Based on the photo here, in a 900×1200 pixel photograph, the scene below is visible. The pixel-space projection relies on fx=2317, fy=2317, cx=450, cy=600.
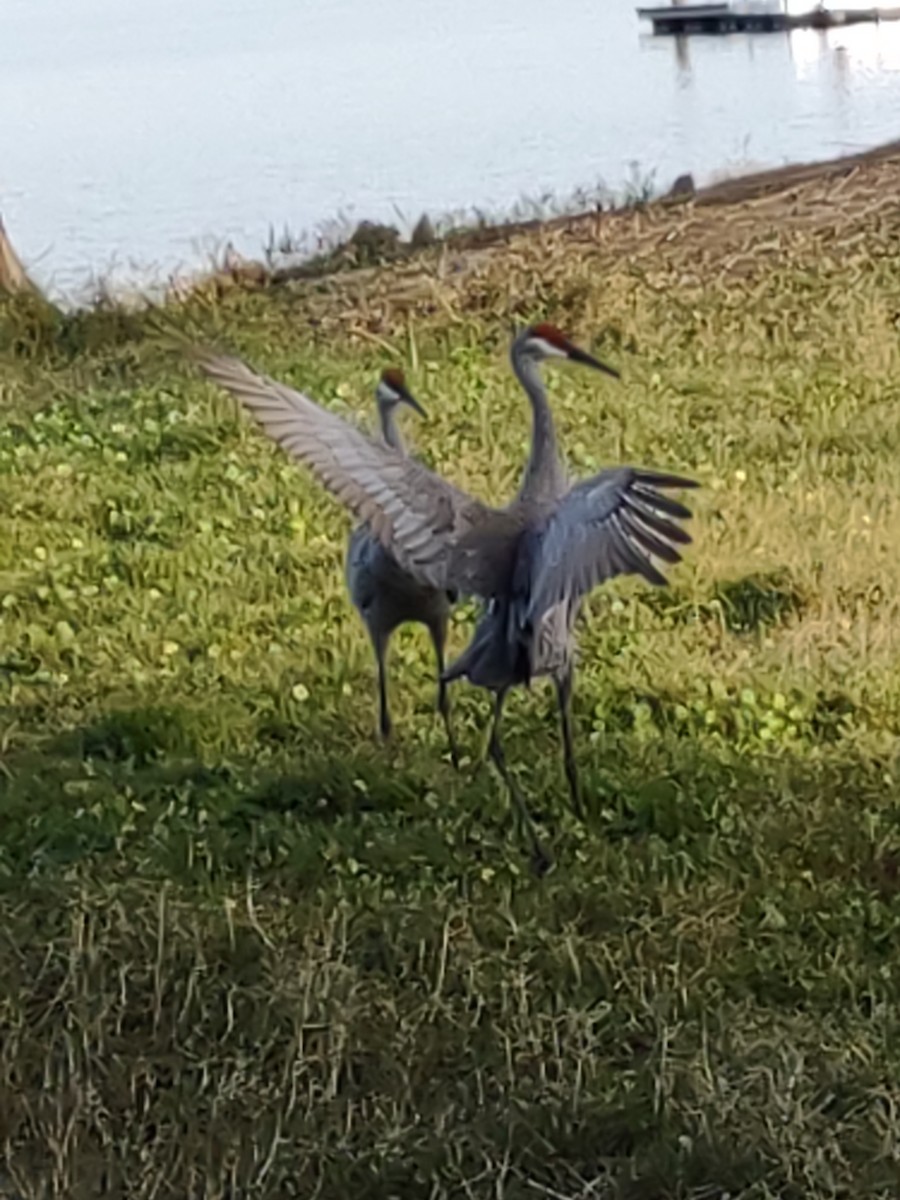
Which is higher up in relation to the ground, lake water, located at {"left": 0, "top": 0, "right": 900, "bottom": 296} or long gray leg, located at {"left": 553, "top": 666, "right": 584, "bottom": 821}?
long gray leg, located at {"left": 553, "top": 666, "right": 584, "bottom": 821}

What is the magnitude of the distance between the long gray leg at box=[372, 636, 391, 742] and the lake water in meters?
7.42

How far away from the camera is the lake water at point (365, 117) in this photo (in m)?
17.2

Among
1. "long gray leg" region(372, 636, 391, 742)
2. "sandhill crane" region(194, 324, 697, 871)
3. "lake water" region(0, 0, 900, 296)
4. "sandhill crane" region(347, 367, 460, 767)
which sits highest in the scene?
"sandhill crane" region(194, 324, 697, 871)

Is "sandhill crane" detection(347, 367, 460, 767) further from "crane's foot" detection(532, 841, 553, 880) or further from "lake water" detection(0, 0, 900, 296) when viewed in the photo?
"lake water" detection(0, 0, 900, 296)

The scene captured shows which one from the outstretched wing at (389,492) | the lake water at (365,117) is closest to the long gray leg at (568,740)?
the outstretched wing at (389,492)

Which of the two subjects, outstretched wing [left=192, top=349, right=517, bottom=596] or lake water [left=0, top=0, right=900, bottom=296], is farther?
lake water [left=0, top=0, right=900, bottom=296]

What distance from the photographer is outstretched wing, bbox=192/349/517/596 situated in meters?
4.57

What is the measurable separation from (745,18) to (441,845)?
31502mm

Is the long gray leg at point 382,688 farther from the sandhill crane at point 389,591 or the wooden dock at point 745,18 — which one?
the wooden dock at point 745,18

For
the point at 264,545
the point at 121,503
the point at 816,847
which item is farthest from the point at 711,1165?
the point at 121,503

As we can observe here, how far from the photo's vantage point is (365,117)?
2267 centimetres

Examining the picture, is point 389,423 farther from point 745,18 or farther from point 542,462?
point 745,18

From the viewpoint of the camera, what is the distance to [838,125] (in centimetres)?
2022

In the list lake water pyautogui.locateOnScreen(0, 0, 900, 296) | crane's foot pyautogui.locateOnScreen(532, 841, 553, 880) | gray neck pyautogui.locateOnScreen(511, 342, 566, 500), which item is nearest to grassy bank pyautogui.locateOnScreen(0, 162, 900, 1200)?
crane's foot pyautogui.locateOnScreen(532, 841, 553, 880)
